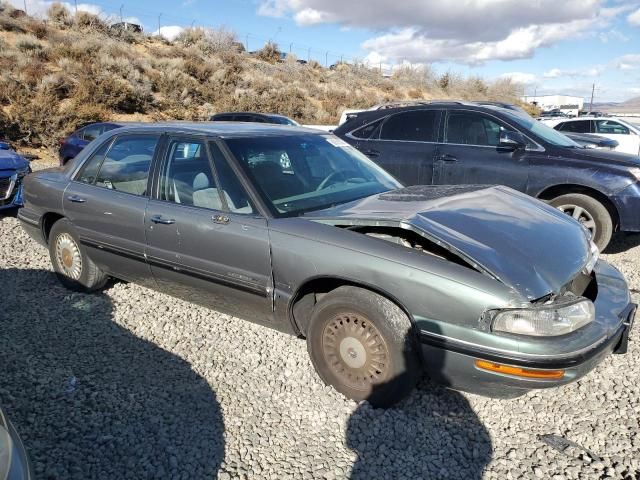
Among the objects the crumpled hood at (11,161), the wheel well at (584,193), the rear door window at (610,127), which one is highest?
the rear door window at (610,127)

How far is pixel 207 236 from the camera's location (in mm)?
3490

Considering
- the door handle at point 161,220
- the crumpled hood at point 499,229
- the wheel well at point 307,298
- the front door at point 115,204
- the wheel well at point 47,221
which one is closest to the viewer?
the crumpled hood at point 499,229

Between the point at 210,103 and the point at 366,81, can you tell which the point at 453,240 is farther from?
the point at 366,81

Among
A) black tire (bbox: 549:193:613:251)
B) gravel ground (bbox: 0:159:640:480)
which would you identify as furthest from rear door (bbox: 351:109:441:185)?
gravel ground (bbox: 0:159:640:480)

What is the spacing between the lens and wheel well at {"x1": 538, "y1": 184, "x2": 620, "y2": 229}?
224 inches

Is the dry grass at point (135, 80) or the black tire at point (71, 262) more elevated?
the dry grass at point (135, 80)

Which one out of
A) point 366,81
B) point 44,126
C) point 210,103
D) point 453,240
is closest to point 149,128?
point 453,240

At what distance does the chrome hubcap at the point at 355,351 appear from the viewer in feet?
9.55

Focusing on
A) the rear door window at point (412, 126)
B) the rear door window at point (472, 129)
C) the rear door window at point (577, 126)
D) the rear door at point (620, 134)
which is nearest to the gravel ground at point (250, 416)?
the rear door window at point (472, 129)

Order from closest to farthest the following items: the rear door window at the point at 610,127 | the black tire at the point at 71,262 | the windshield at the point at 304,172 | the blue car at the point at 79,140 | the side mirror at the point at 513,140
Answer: the windshield at the point at 304,172 → the black tire at the point at 71,262 → the side mirror at the point at 513,140 → the blue car at the point at 79,140 → the rear door window at the point at 610,127

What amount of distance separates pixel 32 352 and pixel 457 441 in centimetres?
286

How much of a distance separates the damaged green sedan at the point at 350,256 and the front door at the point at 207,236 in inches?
0.4

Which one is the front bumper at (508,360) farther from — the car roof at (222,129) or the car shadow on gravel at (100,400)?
the car roof at (222,129)

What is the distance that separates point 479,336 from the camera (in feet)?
8.45
